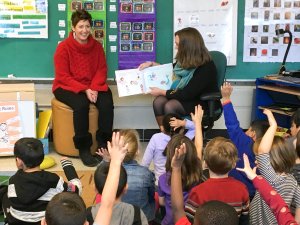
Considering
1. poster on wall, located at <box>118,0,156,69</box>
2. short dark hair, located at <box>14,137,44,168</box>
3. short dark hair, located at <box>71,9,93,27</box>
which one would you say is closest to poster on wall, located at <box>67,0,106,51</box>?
poster on wall, located at <box>118,0,156,69</box>

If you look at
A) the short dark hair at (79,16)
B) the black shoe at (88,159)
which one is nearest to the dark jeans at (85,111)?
the black shoe at (88,159)

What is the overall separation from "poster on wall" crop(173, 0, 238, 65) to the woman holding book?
60 cm

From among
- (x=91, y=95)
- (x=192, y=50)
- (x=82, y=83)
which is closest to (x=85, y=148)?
(x=91, y=95)

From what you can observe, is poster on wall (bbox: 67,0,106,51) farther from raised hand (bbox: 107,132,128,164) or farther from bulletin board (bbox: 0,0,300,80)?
raised hand (bbox: 107,132,128,164)

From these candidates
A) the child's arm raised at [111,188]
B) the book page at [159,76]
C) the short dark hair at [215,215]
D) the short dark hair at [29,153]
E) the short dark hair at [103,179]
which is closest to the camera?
the short dark hair at [215,215]

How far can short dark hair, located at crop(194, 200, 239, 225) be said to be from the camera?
1.32 meters

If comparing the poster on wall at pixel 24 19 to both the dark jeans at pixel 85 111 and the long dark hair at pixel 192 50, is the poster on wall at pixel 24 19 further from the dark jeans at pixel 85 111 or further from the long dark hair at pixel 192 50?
the long dark hair at pixel 192 50

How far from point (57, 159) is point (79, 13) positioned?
1.37 m

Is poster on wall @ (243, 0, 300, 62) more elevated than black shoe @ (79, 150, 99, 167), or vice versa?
poster on wall @ (243, 0, 300, 62)

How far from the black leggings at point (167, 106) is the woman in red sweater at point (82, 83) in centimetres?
46

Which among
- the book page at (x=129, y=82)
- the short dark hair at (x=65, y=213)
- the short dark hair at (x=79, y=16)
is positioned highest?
the short dark hair at (x=79, y=16)

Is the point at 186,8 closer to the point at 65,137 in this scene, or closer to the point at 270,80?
the point at 270,80

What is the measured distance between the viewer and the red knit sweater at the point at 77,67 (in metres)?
4.14

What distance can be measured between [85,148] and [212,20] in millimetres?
1847
